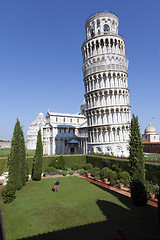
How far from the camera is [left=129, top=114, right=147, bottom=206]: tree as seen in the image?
1474 cm

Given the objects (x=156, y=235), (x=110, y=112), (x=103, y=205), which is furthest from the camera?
(x=110, y=112)

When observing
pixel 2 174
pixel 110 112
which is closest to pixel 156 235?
pixel 2 174

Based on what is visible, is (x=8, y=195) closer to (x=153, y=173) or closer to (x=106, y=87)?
(x=153, y=173)

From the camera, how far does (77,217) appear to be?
1226 centimetres

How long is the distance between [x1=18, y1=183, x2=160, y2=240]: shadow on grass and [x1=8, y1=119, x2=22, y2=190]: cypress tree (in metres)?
11.4

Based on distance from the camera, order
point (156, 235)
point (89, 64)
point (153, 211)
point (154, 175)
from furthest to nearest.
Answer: point (89, 64) → point (154, 175) → point (153, 211) → point (156, 235)

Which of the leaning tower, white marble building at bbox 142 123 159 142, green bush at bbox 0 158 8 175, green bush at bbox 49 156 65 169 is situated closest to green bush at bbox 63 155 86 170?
green bush at bbox 49 156 65 169

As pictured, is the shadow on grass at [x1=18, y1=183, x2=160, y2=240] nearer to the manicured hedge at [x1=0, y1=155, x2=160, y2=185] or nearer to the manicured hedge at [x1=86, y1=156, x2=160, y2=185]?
the manicured hedge at [x1=86, y1=156, x2=160, y2=185]

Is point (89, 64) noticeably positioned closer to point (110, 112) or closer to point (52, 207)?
point (110, 112)

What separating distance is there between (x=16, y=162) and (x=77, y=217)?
38.6 ft

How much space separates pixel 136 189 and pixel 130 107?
3321cm

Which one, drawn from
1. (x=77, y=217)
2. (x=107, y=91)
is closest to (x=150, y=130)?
(x=107, y=91)

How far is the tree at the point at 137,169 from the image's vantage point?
14.7 meters

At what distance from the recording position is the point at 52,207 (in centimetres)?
1438
